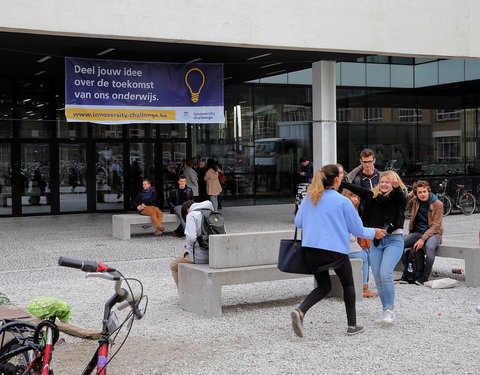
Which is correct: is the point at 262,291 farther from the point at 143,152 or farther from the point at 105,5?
the point at 143,152

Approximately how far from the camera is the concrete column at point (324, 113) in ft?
62.5

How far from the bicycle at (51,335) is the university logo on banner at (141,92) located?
12.0m

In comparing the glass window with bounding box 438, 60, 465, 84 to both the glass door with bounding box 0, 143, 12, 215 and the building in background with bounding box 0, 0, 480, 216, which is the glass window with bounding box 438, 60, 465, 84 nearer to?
the building in background with bounding box 0, 0, 480, 216

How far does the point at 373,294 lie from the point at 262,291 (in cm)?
150

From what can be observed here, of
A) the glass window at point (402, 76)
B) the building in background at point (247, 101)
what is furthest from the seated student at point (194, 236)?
the glass window at point (402, 76)

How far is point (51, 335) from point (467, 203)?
19.5 meters

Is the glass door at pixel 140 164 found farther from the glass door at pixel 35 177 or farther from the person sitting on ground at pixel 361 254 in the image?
the person sitting on ground at pixel 361 254

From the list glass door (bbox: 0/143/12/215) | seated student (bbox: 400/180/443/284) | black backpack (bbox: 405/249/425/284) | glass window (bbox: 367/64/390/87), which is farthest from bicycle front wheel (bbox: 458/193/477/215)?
glass door (bbox: 0/143/12/215)

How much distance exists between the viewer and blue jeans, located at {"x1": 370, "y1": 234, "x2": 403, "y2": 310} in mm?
7680

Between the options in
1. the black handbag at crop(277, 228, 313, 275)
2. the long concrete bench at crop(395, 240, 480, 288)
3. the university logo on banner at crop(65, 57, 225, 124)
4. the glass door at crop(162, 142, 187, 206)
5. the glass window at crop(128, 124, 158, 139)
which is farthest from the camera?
the glass door at crop(162, 142, 187, 206)

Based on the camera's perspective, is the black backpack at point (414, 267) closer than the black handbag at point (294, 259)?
No

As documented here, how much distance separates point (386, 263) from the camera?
25.6ft

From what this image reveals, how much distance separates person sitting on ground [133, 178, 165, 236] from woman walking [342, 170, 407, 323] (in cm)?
882

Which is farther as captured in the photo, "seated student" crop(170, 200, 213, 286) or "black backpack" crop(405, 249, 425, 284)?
"black backpack" crop(405, 249, 425, 284)
